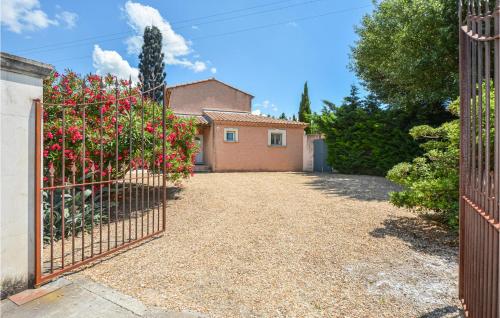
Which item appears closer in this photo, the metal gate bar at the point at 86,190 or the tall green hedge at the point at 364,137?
the metal gate bar at the point at 86,190

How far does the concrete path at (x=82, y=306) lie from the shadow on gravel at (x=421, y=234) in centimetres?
360

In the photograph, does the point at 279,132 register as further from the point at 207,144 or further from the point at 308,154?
the point at 207,144

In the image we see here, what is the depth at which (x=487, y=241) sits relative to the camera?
1833mm

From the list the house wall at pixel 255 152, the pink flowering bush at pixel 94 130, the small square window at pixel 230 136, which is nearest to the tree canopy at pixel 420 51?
the house wall at pixel 255 152

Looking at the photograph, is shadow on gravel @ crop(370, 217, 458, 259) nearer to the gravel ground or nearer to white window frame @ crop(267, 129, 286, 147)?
the gravel ground

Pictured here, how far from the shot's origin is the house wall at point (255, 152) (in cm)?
1587

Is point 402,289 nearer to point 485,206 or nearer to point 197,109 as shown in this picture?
point 485,206

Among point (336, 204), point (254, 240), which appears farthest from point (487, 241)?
point (336, 204)

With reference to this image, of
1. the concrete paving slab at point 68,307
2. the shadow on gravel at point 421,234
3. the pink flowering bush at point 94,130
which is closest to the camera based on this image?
the concrete paving slab at point 68,307

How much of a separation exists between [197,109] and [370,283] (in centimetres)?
1714

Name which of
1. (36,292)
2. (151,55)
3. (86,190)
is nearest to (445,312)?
(36,292)

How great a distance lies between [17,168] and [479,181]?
13.4 ft

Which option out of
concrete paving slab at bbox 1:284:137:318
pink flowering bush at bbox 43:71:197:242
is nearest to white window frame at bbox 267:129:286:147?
pink flowering bush at bbox 43:71:197:242

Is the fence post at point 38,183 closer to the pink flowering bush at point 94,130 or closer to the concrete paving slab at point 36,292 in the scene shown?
the concrete paving slab at point 36,292
